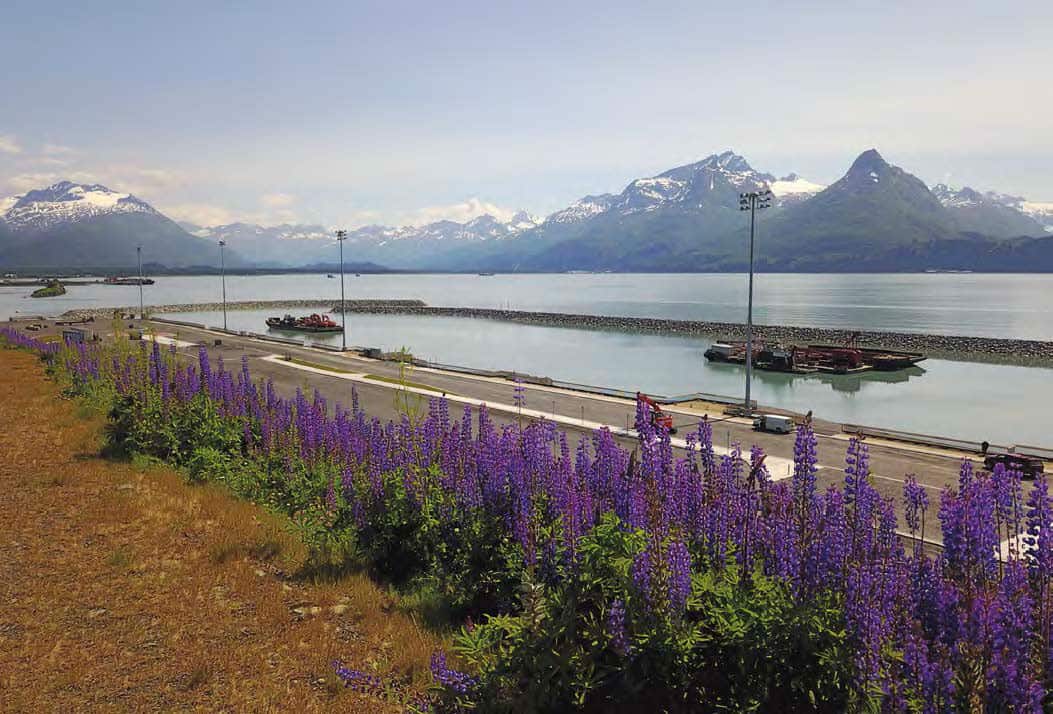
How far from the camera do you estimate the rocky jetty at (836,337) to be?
3216 inches

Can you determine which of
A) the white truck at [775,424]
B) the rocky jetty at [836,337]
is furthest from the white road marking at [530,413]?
the rocky jetty at [836,337]

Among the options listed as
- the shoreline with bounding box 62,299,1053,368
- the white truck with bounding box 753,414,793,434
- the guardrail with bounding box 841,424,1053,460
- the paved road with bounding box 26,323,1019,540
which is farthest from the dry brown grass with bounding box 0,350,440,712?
the shoreline with bounding box 62,299,1053,368

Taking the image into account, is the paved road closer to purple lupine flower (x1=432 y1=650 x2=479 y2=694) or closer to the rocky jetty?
purple lupine flower (x1=432 y1=650 x2=479 y2=694)

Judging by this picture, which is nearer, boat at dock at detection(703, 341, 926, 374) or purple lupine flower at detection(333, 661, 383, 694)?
purple lupine flower at detection(333, 661, 383, 694)

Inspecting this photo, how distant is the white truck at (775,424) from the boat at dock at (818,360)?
148 feet

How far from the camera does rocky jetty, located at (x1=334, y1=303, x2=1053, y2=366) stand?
81.7m

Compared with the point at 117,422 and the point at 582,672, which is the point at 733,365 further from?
the point at 582,672

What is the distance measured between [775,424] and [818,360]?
52.0m

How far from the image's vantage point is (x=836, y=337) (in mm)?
100812

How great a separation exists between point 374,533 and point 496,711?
465 cm

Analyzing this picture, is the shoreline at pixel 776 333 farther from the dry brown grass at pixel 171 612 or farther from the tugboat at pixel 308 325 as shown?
the dry brown grass at pixel 171 612

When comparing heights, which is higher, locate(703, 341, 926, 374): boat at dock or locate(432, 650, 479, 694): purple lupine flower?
locate(432, 650, 479, 694): purple lupine flower

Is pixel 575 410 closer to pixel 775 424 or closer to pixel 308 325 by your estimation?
pixel 775 424

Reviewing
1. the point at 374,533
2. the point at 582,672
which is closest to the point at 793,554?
the point at 582,672
